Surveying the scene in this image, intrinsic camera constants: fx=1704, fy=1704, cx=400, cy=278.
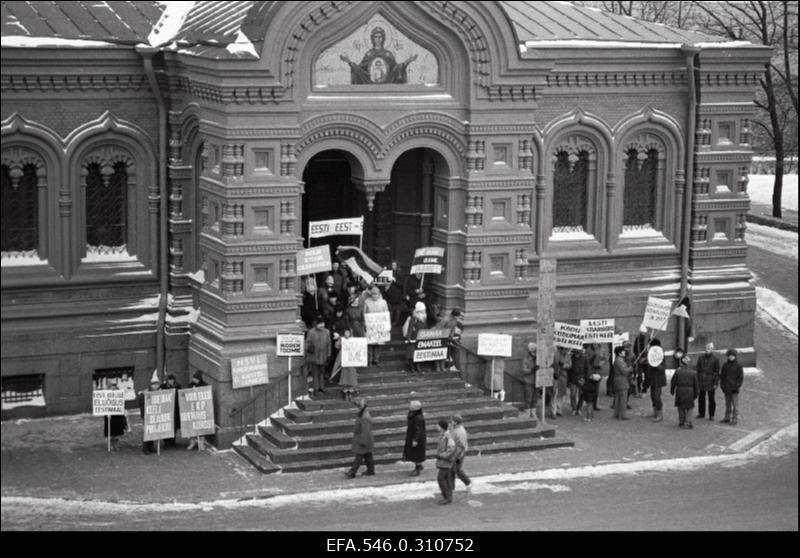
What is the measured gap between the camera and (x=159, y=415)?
29281 millimetres

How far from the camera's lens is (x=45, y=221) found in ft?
102

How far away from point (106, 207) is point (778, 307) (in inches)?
648

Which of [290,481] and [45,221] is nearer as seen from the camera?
[290,481]

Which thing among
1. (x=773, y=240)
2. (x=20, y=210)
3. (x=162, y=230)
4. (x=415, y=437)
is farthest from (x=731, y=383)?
(x=773, y=240)

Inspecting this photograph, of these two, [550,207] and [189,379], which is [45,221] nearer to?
[189,379]

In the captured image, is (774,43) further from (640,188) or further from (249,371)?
(249,371)

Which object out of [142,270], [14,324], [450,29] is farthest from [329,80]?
[14,324]

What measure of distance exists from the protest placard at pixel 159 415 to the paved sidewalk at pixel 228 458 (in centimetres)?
39

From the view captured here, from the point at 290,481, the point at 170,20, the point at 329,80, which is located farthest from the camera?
the point at 170,20

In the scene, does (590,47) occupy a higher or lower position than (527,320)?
higher

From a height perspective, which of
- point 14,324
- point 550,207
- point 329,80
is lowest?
point 14,324

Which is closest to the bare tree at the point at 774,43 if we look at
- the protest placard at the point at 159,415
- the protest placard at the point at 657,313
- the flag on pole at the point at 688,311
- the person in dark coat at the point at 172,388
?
the flag on pole at the point at 688,311

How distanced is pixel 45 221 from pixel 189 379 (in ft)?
13.0

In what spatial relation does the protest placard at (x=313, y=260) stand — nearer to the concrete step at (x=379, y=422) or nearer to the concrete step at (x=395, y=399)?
the concrete step at (x=395, y=399)
